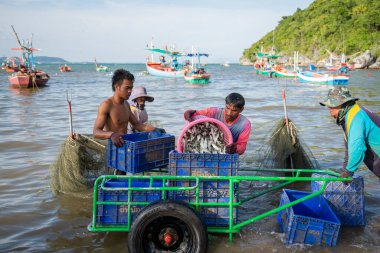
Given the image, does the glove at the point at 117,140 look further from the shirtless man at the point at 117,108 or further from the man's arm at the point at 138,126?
the man's arm at the point at 138,126

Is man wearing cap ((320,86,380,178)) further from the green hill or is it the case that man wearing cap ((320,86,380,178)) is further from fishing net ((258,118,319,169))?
the green hill

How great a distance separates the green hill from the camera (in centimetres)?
7169

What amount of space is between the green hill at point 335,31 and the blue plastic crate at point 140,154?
71.3 meters

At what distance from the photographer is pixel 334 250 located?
376cm

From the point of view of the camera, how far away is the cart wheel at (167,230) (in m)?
3.17

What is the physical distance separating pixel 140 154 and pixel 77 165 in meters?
1.91

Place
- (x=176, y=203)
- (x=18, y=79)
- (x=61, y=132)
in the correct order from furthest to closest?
(x=18, y=79) → (x=61, y=132) → (x=176, y=203)

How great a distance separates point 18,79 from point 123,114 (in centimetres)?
2928

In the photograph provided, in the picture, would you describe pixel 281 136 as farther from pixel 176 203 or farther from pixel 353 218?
pixel 176 203

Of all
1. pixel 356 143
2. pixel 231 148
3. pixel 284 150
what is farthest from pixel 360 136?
pixel 284 150

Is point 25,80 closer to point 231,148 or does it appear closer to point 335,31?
point 231,148

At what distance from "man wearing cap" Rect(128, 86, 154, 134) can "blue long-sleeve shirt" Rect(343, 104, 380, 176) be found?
252cm

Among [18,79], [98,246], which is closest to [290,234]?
[98,246]

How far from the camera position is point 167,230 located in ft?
11.0
